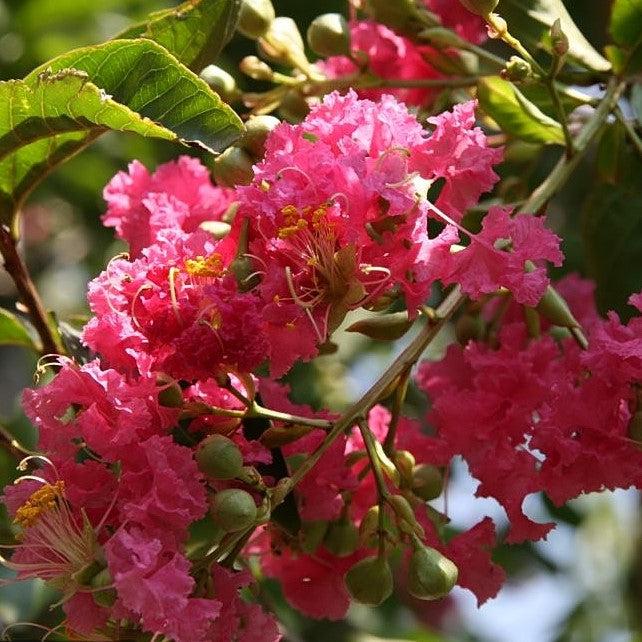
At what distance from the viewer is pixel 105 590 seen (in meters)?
1.05

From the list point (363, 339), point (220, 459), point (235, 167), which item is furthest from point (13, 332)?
point (363, 339)

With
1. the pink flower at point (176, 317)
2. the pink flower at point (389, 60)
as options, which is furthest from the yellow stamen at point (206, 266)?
the pink flower at point (389, 60)

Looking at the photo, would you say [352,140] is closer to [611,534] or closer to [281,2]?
[281,2]

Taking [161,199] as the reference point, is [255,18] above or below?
above

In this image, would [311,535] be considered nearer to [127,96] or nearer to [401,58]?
[127,96]

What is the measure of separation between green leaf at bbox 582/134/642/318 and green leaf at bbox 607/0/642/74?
0.10m

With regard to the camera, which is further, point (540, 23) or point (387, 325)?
point (540, 23)

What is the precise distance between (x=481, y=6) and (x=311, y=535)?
550 millimetres

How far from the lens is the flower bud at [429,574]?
1140 millimetres

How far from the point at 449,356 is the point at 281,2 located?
100cm

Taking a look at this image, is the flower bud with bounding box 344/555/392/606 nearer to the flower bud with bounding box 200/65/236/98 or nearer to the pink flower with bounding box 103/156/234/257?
the pink flower with bounding box 103/156/234/257

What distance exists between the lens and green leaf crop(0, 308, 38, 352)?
149cm

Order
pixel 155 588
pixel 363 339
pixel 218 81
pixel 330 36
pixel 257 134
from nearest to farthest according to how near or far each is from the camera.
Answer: pixel 155 588, pixel 257 134, pixel 218 81, pixel 330 36, pixel 363 339

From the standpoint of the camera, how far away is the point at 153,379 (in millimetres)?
1130
